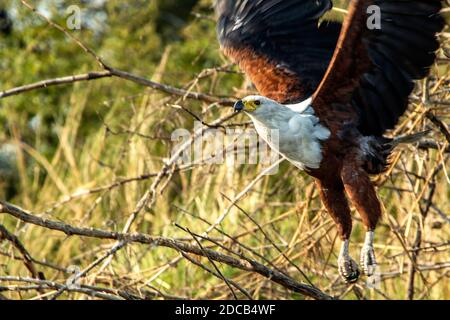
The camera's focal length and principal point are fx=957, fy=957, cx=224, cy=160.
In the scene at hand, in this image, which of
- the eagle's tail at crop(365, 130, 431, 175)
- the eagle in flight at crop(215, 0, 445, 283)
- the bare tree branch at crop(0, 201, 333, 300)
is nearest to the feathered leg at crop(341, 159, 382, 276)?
the eagle in flight at crop(215, 0, 445, 283)

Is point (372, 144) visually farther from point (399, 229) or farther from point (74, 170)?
point (74, 170)

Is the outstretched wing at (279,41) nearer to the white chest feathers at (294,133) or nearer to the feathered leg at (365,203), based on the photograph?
the white chest feathers at (294,133)

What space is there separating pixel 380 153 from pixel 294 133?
0.50 m

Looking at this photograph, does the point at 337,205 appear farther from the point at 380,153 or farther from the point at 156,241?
the point at 156,241

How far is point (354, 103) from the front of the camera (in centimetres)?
473

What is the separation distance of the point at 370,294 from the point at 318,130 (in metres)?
2.01

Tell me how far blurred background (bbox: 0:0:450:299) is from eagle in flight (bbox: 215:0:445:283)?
19 cm

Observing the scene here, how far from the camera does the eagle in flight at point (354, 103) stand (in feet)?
14.4

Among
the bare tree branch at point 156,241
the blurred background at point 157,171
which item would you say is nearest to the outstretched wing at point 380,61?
the blurred background at point 157,171

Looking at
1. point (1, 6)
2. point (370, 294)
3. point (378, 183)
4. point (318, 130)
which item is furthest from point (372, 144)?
point (1, 6)

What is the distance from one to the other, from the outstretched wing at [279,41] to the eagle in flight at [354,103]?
0.04 feet

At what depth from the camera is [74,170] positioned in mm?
8828

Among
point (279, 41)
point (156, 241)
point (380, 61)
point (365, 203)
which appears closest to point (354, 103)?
point (380, 61)

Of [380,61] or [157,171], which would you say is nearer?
[380,61]
